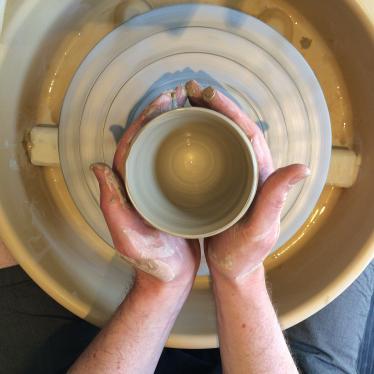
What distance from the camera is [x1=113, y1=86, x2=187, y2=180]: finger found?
869 millimetres

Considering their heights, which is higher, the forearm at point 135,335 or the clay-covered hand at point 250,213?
the clay-covered hand at point 250,213

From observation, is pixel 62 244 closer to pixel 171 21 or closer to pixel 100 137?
pixel 100 137

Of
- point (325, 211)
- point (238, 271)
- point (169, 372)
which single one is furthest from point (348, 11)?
point (169, 372)

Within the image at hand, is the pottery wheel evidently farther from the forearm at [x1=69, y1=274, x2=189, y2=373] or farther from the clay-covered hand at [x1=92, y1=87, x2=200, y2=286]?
the forearm at [x1=69, y1=274, x2=189, y2=373]

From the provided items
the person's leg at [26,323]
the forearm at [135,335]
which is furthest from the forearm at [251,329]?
the person's leg at [26,323]

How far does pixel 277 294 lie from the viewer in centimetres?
117

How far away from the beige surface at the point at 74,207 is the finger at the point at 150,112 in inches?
12.2

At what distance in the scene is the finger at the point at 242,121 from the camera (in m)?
0.87

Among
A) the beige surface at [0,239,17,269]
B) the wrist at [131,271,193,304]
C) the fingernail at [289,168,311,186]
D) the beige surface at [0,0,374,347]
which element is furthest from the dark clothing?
the fingernail at [289,168,311,186]

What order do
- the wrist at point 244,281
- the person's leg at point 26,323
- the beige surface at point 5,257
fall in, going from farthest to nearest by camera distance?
the person's leg at point 26,323
the beige surface at point 5,257
the wrist at point 244,281

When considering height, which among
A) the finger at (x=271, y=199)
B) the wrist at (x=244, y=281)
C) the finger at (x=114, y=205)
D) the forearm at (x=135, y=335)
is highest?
the finger at (x=271, y=199)

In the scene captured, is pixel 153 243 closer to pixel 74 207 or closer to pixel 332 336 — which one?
pixel 74 207

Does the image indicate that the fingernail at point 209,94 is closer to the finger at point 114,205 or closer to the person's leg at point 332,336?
the finger at point 114,205

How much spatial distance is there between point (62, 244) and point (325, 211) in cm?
65
